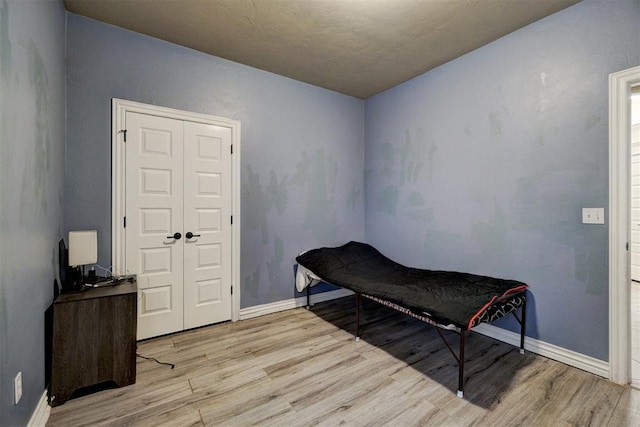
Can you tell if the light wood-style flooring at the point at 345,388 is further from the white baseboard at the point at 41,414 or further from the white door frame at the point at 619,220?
the white door frame at the point at 619,220

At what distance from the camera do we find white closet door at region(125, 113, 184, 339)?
8.10 feet

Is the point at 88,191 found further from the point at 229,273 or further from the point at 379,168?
the point at 379,168

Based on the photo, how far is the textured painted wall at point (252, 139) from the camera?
2.29 metres

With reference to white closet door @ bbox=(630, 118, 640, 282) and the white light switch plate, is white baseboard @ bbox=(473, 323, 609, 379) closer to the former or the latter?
the white light switch plate

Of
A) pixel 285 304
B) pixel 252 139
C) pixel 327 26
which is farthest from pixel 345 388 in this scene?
pixel 327 26

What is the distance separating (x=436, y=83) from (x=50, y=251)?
375cm

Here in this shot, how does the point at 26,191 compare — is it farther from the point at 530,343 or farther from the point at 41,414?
the point at 530,343

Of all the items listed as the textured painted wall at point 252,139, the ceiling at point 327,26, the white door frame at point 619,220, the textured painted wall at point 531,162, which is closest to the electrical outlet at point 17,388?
the textured painted wall at point 252,139

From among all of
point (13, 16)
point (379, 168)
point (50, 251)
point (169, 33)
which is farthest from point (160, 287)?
point (379, 168)

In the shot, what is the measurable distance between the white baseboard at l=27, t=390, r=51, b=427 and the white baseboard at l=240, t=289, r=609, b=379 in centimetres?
158

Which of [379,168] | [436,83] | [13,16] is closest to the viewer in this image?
[13,16]

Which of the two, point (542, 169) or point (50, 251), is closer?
point (50, 251)

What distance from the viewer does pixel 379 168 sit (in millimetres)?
3793

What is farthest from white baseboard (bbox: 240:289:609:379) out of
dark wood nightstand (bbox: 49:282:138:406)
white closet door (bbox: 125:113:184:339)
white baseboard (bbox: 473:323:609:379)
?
dark wood nightstand (bbox: 49:282:138:406)
